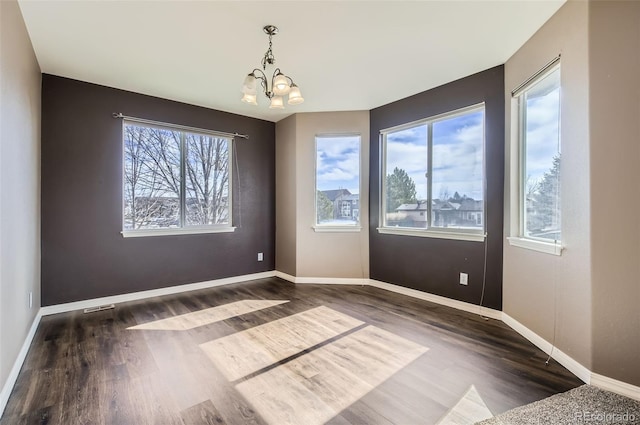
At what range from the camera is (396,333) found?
2.71 m

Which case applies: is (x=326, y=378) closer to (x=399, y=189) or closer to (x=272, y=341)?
(x=272, y=341)

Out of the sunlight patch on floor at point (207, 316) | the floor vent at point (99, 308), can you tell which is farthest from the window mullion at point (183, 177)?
the sunlight patch on floor at point (207, 316)

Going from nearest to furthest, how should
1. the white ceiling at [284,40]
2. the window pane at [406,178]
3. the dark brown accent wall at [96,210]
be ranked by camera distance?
the white ceiling at [284,40], the dark brown accent wall at [96,210], the window pane at [406,178]

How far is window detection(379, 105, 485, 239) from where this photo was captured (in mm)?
3326

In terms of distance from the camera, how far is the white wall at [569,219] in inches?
78.0

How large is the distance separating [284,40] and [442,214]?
8.22ft

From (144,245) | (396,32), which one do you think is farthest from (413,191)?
(144,245)

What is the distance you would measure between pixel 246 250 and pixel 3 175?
10.2ft

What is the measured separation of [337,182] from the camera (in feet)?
14.9

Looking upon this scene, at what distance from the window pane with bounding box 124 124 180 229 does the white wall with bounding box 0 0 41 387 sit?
2.99 feet

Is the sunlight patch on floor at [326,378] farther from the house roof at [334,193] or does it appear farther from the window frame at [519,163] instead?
the house roof at [334,193]

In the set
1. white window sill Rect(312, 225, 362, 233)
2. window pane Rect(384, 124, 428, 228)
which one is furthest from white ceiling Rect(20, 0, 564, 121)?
white window sill Rect(312, 225, 362, 233)

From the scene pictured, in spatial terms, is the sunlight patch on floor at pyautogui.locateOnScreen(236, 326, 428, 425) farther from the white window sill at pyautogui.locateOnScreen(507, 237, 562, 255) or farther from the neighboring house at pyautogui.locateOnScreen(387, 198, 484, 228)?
the neighboring house at pyautogui.locateOnScreen(387, 198, 484, 228)

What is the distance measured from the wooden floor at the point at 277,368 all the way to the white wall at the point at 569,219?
0.86 ft
